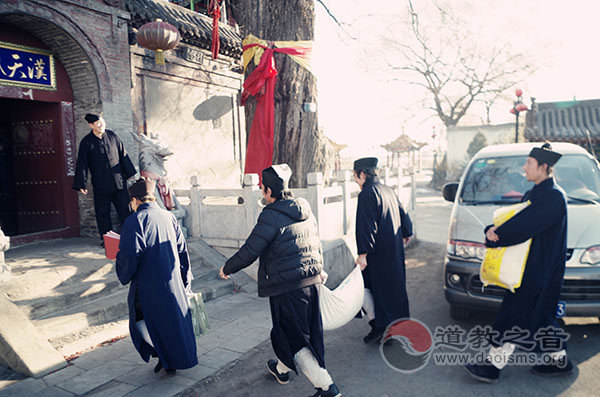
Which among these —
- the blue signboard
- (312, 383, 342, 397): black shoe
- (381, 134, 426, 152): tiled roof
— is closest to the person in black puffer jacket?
(312, 383, 342, 397): black shoe

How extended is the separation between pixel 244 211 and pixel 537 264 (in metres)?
4.25

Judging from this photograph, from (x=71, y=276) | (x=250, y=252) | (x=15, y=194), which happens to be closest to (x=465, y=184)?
(x=250, y=252)

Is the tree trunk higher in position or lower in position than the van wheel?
higher

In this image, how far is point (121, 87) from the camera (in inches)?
299

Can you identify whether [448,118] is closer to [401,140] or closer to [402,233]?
[401,140]

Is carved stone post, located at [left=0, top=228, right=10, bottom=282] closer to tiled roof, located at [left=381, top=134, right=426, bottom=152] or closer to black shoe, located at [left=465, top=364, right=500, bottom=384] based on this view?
black shoe, located at [left=465, top=364, right=500, bottom=384]

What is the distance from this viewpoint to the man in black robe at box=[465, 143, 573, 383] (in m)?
3.27

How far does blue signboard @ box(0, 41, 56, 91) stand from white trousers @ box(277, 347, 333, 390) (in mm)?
6281

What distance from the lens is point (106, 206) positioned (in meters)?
6.34

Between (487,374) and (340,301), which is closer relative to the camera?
(487,374)

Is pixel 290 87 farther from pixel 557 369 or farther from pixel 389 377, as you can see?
pixel 557 369

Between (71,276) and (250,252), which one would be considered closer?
(250,252)

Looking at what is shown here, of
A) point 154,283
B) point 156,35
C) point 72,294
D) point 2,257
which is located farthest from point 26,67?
point 154,283

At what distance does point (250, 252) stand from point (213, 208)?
3.93 metres
